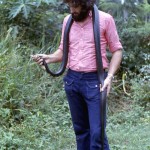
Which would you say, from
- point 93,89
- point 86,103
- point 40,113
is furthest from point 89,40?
point 40,113

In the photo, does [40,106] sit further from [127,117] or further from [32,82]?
[127,117]

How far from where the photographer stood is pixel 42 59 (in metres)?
3.63

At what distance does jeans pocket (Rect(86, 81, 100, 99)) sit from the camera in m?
3.48

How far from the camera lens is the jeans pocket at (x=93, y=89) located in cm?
348

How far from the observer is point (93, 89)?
3482mm

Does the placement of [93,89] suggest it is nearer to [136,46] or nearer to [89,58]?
[89,58]

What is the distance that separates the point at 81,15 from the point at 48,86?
3.31 meters

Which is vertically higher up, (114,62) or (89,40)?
(89,40)

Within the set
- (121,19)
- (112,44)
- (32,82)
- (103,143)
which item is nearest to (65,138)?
(32,82)

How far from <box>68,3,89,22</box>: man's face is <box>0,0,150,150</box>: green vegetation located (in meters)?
1.95

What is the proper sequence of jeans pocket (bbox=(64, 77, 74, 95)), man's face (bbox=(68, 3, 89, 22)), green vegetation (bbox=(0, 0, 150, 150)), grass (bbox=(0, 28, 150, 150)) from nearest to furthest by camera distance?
man's face (bbox=(68, 3, 89, 22)), jeans pocket (bbox=(64, 77, 74, 95)), grass (bbox=(0, 28, 150, 150)), green vegetation (bbox=(0, 0, 150, 150))

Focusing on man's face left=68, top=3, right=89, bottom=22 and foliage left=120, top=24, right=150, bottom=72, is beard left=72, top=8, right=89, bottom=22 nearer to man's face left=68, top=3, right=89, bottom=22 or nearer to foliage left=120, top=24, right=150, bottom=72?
man's face left=68, top=3, right=89, bottom=22

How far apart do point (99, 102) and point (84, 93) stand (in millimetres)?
151

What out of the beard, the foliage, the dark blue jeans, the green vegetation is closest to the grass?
the green vegetation
